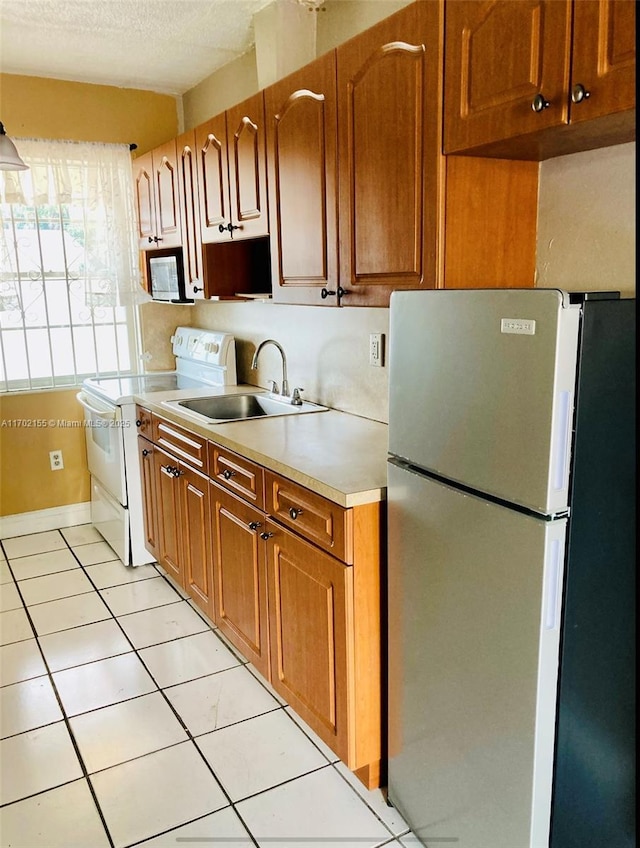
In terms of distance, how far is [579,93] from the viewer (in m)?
1.33

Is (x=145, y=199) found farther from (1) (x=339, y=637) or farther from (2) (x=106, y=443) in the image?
(1) (x=339, y=637)

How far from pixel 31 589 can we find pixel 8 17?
8.35 feet

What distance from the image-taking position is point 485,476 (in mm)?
1422

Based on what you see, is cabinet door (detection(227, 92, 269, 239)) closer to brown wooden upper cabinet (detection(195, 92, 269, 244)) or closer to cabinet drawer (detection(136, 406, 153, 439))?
brown wooden upper cabinet (detection(195, 92, 269, 244))

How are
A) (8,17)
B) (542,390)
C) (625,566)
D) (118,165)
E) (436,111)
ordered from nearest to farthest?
1. (542,390)
2. (625,566)
3. (436,111)
4. (8,17)
5. (118,165)

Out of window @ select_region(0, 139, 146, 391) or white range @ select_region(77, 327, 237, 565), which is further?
window @ select_region(0, 139, 146, 391)

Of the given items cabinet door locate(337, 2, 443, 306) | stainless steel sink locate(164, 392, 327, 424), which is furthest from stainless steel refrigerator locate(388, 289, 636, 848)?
stainless steel sink locate(164, 392, 327, 424)

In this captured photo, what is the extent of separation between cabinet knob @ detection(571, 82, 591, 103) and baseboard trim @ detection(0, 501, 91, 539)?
3642mm

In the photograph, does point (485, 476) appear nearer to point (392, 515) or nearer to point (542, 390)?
point (542, 390)

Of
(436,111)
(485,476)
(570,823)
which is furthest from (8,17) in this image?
(570,823)

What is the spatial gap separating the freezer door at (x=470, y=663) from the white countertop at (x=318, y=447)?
151 millimetres

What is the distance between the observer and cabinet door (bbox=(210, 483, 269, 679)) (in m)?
2.29

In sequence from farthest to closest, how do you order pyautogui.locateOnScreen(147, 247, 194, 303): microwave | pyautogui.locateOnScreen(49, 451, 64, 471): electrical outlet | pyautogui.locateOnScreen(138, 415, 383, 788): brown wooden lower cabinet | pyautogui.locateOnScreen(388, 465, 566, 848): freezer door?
pyautogui.locateOnScreen(49, 451, 64, 471): electrical outlet, pyautogui.locateOnScreen(147, 247, 194, 303): microwave, pyautogui.locateOnScreen(138, 415, 383, 788): brown wooden lower cabinet, pyautogui.locateOnScreen(388, 465, 566, 848): freezer door

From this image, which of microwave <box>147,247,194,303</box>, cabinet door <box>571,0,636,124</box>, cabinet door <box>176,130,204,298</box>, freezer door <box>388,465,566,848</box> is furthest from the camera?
microwave <box>147,247,194,303</box>
